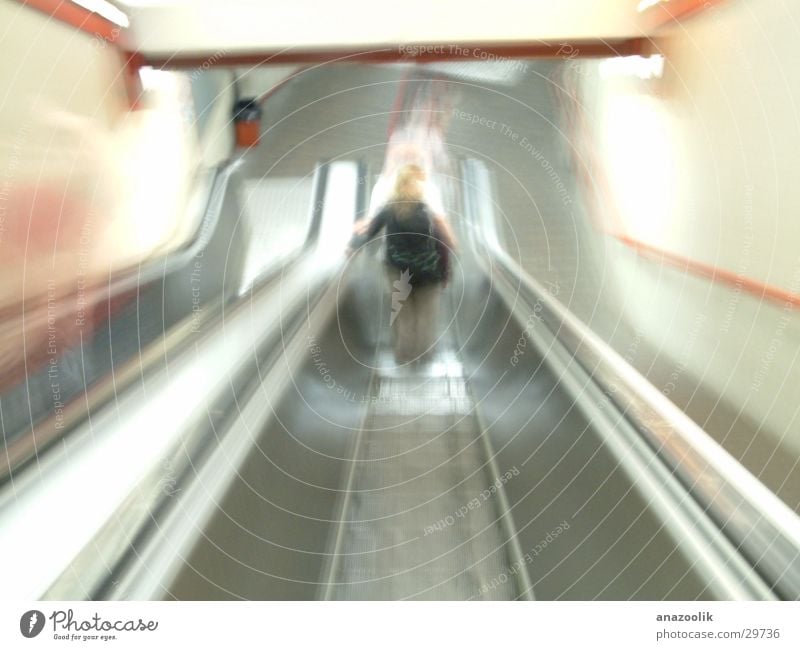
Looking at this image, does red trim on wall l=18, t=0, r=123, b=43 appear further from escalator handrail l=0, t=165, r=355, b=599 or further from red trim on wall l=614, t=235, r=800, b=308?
red trim on wall l=614, t=235, r=800, b=308

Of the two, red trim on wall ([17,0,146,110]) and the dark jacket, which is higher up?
red trim on wall ([17,0,146,110])

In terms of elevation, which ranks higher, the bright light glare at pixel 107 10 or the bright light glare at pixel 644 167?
the bright light glare at pixel 107 10

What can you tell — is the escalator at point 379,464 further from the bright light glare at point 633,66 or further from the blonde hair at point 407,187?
the bright light glare at point 633,66

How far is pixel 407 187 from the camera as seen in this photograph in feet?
2.03

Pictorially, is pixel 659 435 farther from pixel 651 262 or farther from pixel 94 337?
pixel 94 337

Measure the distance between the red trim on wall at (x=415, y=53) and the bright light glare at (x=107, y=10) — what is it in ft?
0.12

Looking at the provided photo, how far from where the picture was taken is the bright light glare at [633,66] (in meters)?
0.59

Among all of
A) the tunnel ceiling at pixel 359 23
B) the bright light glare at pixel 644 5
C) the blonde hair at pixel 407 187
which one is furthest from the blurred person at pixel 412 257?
the bright light glare at pixel 644 5

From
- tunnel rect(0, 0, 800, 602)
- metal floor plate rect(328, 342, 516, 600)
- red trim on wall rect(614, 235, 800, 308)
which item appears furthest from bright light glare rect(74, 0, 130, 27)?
red trim on wall rect(614, 235, 800, 308)

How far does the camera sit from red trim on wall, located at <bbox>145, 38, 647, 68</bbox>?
1.92ft

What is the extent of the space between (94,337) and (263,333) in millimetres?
150

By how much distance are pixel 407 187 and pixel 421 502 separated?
0.31 m
